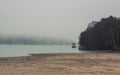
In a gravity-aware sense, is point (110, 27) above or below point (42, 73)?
above

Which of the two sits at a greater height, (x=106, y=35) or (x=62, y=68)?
(x=106, y=35)

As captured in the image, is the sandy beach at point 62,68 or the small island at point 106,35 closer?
the sandy beach at point 62,68

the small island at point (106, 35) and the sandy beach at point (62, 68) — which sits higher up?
the small island at point (106, 35)

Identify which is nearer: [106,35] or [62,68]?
[62,68]

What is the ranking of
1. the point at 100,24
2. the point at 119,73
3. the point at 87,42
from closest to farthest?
1. the point at 119,73
2. the point at 100,24
3. the point at 87,42

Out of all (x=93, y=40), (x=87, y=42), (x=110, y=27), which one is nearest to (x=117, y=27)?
(x=110, y=27)

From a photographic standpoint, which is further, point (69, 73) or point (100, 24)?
point (100, 24)

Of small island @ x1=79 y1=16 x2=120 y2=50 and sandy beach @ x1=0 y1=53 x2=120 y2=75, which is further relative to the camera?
small island @ x1=79 y1=16 x2=120 y2=50

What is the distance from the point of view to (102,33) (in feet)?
347

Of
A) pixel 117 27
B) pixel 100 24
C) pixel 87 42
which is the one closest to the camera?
pixel 117 27

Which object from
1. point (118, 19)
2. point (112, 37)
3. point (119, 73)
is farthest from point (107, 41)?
point (119, 73)

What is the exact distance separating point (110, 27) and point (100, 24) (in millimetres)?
6977

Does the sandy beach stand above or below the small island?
below

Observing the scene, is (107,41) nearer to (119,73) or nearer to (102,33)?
(102,33)
